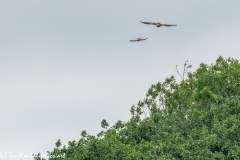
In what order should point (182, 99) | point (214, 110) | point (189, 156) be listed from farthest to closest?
point (182, 99)
point (214, 110)
point (189, 156)

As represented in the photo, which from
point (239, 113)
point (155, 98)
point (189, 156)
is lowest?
point (189, 156)

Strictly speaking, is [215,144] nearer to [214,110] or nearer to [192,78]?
[214,110]

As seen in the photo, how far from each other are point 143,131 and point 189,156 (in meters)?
3.85

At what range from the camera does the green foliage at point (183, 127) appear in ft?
98.3

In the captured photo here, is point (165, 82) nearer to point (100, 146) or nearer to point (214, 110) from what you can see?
point (214, 110)

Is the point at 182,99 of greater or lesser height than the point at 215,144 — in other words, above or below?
above

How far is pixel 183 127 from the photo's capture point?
3359 cm

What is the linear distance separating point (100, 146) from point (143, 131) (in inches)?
149

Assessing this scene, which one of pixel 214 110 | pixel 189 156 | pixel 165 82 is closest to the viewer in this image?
pixel 189 156

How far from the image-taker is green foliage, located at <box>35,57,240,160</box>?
30.0 m

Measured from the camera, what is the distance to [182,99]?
3534 centimetres

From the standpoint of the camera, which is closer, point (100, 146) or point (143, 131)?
point (100, 146)

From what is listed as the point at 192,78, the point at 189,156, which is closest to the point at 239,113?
the point at 189,156

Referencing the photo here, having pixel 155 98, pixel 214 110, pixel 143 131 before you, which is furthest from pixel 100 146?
pixel 155 98
